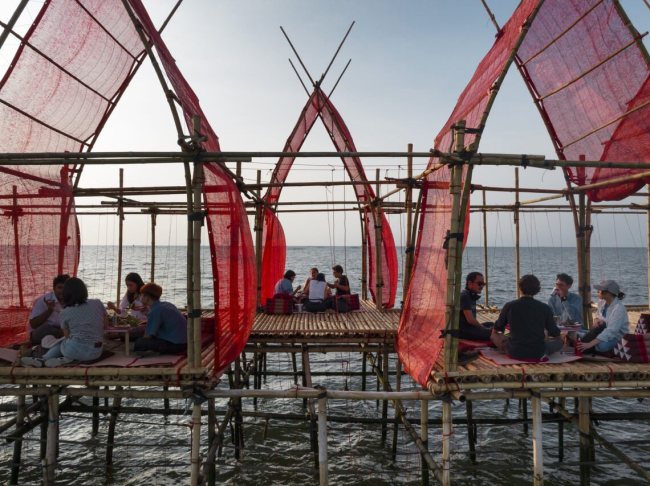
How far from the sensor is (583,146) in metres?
8.30

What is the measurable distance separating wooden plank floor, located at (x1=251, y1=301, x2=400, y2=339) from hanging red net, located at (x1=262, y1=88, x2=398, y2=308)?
81.4 inches

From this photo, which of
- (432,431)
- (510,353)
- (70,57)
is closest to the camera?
(510,353)

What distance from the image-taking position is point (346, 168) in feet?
41.9

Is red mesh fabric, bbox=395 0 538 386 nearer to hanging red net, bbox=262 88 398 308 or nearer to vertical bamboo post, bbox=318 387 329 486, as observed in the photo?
vertical bamboo post, bbox=318 387 329 486

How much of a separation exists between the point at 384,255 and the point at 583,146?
598cm

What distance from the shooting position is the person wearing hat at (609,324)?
20.3ft

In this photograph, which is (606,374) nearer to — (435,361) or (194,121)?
(435,361)

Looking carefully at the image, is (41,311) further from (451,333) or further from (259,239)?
(451,333)

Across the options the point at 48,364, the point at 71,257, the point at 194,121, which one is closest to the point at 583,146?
the point at 194,121

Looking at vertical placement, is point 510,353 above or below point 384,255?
below

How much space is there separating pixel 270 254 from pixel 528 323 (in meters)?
8.06

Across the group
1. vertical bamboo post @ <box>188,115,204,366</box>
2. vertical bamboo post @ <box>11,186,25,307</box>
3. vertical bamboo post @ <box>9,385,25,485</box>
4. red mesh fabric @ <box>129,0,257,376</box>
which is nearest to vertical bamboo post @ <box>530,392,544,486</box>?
red mesh fabric @ <box>129,0,257,376</box>

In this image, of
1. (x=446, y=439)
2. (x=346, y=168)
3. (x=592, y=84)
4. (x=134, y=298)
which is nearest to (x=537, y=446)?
(x=446, y=439)

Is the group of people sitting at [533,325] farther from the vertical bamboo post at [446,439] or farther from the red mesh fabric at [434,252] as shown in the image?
the vertical bamboo post at [446,439]
